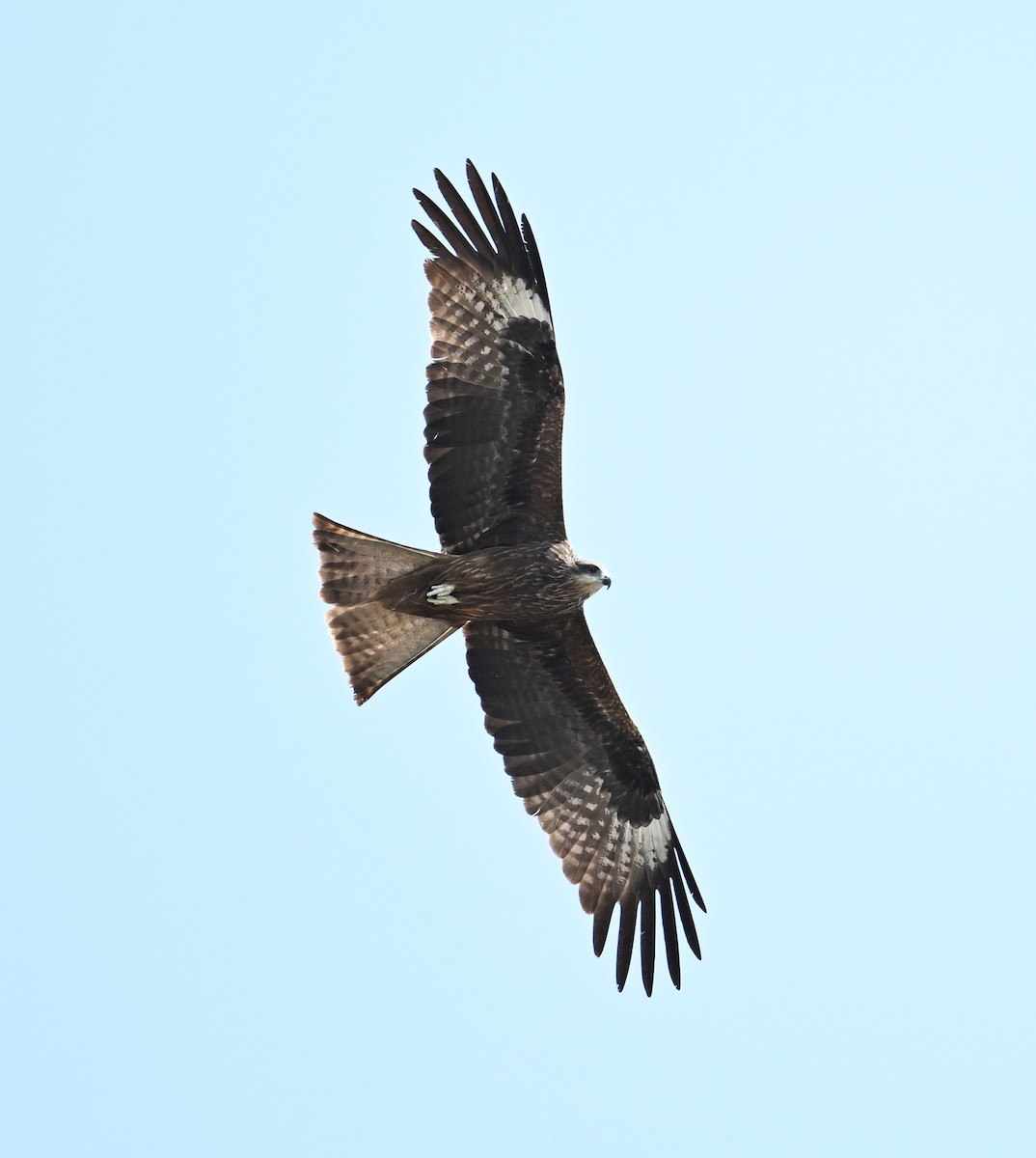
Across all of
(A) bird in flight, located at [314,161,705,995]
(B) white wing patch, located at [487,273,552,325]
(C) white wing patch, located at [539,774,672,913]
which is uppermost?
(B) white wing patch, located at [487,273,552,325]

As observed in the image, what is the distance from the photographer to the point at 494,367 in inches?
475

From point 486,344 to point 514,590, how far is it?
152cm

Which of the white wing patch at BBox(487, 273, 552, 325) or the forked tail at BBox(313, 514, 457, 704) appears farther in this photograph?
the forked tail at BBox(313, 514, 457, 704)

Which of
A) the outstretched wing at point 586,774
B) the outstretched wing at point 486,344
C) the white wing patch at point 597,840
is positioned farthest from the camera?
the white wing patch at point 597,840

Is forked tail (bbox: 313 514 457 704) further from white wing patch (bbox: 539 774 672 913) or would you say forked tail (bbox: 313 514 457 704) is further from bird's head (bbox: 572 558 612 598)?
white wing patch (bbox: 539 774 672 913)

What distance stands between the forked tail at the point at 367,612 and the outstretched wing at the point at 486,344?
0.63 meters

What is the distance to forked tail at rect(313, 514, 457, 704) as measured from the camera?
1225cm

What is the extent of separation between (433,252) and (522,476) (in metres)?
1.49

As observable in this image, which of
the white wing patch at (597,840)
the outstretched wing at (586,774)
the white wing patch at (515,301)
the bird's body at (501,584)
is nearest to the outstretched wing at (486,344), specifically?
Result: the white wing patch at (515,301)

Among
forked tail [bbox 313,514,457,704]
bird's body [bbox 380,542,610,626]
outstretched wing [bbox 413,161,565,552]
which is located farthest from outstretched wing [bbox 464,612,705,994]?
outstretched wing [bbox 413,161,565,552]

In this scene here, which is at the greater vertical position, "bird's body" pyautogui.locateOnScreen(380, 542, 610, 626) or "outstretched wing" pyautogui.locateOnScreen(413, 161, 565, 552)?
"outstretched wing" pyautogui.locateOnScreen(413, 161, 565, 552)

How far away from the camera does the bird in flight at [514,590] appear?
1208 centimetres

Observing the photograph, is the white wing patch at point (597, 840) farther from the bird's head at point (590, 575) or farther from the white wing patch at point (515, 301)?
the white wing patch at point (515, 301)

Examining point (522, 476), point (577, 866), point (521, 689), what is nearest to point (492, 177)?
point (522, 476)
